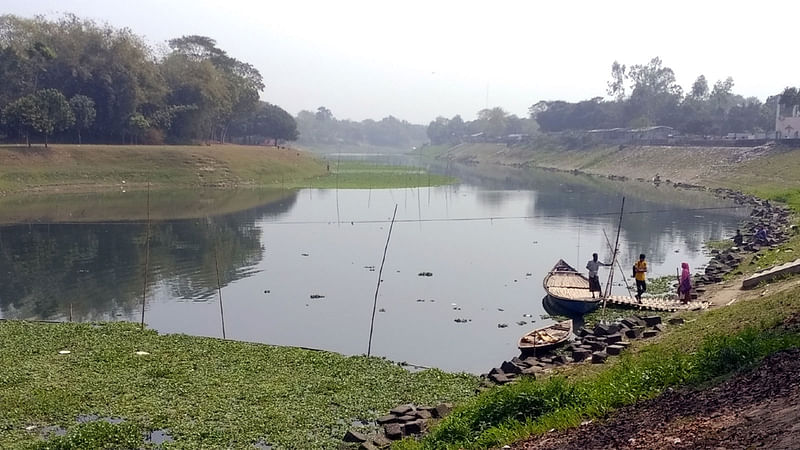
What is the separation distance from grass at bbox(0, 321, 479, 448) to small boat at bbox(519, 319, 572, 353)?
2096 mm

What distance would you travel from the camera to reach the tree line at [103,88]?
216 ft

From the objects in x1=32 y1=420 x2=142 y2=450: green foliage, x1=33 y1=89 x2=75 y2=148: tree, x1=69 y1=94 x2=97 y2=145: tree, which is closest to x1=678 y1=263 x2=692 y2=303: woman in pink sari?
x1=32 y1=420 x2=142 y2=450: green foliage

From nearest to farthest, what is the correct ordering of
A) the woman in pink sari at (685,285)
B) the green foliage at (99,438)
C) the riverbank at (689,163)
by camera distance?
the green foliage at (99,438) → the woman in pink sari at (685,285) → the riverbank at (689,163)

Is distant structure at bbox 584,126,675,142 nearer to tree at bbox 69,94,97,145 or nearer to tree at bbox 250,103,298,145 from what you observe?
tree at bbox 250,103,298,145

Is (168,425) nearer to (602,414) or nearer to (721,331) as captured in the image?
(602,414)

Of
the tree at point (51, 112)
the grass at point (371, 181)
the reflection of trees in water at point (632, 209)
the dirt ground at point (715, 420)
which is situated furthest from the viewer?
the grass at point (371, 181)

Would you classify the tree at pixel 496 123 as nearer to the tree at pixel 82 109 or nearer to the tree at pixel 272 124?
the tree at pixel 272 124

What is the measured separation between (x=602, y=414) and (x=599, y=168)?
307ft

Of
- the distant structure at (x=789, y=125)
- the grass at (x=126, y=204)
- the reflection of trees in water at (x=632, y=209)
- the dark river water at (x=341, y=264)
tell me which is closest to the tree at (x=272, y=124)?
the reflection of trees in water at (x=632, y=209)

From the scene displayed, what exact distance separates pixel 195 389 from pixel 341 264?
1718 cm

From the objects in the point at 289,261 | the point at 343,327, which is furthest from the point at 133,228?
the point at 343,327

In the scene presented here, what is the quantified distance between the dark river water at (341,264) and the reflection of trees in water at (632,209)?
213 millimetres

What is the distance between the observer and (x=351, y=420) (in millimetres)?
13172

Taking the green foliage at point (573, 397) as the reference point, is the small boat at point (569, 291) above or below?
below
